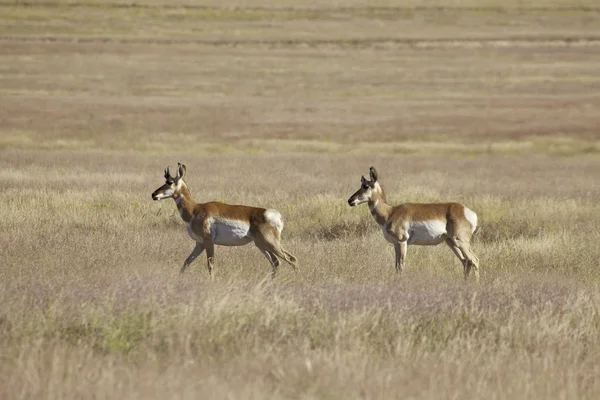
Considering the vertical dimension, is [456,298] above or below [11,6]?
below

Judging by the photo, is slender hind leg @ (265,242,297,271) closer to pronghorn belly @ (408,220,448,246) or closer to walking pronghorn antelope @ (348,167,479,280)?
walking pronghorn antelope @ (348,167,479,280)

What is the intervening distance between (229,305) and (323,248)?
5.87m

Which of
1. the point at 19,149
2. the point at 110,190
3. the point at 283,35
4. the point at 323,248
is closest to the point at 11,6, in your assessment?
the point at 283,35

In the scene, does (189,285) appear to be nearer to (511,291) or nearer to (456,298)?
(456,298)

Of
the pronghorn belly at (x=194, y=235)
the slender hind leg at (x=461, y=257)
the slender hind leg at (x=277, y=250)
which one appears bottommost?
the slender hind leg at (x=461, y=257)

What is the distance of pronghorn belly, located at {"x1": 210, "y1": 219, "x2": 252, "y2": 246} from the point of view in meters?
12.3

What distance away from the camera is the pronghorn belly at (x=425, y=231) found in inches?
510

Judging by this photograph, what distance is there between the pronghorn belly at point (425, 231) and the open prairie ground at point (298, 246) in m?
0.48

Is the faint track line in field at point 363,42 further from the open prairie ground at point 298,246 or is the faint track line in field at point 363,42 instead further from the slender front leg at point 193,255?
the slender front leg at point 193,255

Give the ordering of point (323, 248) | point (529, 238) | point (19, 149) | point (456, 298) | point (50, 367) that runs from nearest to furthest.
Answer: point (50, 367) → point (456, 298) → point (323, 248) → point (529, 238) → point (19, 149)

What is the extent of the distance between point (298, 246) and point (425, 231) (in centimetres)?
248

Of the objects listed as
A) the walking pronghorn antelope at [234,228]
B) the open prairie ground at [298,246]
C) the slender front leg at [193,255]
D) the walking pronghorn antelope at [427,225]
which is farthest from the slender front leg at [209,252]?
the walking pronghorn antelope at [427,225]

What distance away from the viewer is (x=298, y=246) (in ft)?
48.5

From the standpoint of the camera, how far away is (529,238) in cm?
1689
